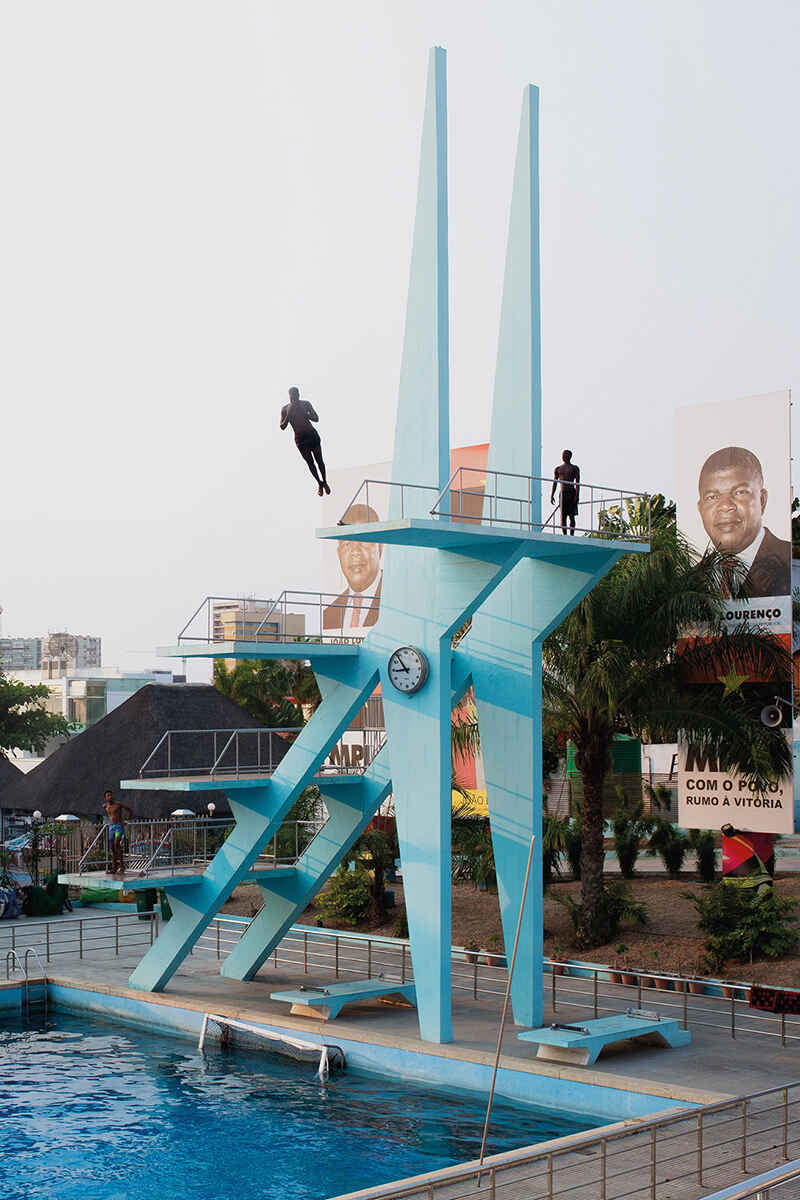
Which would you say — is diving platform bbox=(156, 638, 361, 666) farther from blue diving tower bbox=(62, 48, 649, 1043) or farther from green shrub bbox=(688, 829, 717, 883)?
green shrub bbox=(688, 829, 717, 883)

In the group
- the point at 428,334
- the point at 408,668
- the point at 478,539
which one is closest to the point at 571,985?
the point at 408,668

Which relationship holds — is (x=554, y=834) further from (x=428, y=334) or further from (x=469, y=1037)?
(x=428, y=334)

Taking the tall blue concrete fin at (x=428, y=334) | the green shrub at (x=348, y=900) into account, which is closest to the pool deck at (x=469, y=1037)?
the green shrub at (x=348, y=900)

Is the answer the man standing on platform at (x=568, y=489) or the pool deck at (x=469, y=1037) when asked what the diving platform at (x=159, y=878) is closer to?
the pool deck at (x=469, y=1037)

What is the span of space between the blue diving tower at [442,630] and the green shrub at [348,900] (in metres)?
8.09

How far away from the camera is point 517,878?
21047mm

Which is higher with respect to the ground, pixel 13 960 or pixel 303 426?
pixel 303 426

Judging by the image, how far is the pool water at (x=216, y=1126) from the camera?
15.6 meters

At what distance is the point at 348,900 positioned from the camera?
30906 mm

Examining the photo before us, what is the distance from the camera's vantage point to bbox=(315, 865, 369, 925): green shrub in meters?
30.9

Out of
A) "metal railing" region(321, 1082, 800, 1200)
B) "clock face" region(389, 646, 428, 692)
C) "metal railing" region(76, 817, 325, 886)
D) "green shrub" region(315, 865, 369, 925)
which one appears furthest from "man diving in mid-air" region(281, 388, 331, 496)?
"green shrub" region(315, 865, 369, 925)

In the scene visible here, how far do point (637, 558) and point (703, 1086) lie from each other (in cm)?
1077

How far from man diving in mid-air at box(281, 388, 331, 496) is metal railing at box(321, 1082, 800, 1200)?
385 inches

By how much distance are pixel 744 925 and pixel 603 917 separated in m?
2.97
